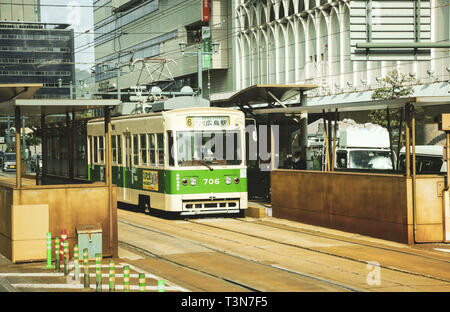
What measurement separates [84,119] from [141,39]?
58489 millimetres

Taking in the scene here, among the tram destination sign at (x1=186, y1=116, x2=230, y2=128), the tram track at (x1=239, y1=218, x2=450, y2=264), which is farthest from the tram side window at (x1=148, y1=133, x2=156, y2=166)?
the tram track at (x1=239, y1=218, x2=450, y2=264)

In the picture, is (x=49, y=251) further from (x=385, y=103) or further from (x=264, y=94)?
(x=264, y=94)

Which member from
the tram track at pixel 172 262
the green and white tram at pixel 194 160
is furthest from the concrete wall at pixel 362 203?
the tram track at pixel 172 262

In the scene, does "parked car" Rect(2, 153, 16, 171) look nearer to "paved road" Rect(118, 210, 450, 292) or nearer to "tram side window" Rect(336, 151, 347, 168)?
"tram side window" Rect(336, 151, 347, 168)

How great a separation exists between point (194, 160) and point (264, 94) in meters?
4.50

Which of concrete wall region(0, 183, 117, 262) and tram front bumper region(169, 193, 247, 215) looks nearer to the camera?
concrete wall region(0, 183, 117, 262)

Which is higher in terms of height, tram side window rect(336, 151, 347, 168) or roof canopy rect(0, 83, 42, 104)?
roof canopy rect(0, 83, 42, 104)

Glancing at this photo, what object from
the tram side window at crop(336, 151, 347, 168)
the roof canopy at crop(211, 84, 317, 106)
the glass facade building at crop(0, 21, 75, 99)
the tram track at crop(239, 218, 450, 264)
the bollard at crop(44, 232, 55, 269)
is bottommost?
the tram track at crop(239, 218, 450, 264)

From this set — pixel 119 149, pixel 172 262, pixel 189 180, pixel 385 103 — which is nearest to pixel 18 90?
pixel 172 262

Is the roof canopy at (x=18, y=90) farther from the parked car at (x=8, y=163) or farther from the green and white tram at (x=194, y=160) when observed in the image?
the parked car at (x=8, y=163)

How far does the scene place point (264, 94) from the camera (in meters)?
24.7

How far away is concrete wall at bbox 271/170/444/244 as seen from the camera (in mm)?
16266

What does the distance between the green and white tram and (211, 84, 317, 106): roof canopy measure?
2316mm

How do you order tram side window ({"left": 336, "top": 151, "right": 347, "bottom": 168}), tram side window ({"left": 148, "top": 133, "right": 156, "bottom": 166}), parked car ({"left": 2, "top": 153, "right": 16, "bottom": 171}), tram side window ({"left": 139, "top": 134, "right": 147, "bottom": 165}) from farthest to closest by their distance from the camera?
1. parked car ({"left": 2, "top": 153, "right": 16, "bottom": 171})
2. tram side window ({"left": 336, "top": 151, "right": 347, "bottom": 168})
3. tram side window ({"left": 139, "top": 134, "right": 147, "bottom": 165})
4. tram side window ({"left": 148, "top": 133, "right": 156, "bottom": 166})
